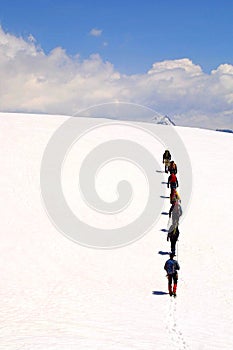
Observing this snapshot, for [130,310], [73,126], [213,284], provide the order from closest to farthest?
[130,310] < [213,284] < [73,126]

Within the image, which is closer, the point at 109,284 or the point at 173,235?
the point at 109,284

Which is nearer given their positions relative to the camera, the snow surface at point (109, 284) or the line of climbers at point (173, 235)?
the snow surface at point (109, 284)

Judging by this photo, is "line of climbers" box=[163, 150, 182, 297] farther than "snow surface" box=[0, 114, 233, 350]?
Yes

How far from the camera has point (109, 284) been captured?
50.9 feet

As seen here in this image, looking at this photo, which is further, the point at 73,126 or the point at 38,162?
the point at 73,126

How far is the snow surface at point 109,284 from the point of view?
427 inches

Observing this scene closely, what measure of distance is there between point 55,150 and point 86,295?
20714mm

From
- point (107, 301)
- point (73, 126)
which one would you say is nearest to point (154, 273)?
point (107, 301)

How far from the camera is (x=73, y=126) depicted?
1730 inches

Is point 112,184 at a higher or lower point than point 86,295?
higher

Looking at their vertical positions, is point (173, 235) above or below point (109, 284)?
above

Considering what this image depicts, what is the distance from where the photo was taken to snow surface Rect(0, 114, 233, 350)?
35.6 ft

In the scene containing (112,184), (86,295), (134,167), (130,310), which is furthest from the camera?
(134,167)

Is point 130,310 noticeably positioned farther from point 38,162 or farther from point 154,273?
point 38,162
